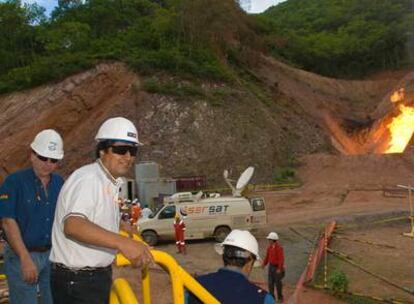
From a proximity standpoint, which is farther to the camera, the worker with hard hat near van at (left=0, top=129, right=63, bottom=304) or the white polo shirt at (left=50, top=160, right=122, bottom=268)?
the worker with hard hat near van at (left=0, top=129, right=63, bottom=304)

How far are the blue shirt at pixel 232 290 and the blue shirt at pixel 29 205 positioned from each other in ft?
5.29

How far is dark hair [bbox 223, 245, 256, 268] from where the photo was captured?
12.5 feet

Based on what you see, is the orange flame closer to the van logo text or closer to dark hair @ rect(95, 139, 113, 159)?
the van logo text

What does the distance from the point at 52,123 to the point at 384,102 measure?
123 feet

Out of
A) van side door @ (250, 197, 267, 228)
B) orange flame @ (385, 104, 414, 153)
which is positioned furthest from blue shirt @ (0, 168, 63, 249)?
orange flame @ (385, 104, 414, 153)

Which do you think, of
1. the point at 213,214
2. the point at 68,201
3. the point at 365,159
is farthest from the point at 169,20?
the point at 68,201

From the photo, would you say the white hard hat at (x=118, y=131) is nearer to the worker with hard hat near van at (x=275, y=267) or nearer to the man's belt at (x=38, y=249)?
the man's belt at (x=38, y=249)

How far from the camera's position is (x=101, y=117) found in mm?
42531

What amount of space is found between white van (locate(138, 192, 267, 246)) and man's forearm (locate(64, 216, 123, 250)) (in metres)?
20.1

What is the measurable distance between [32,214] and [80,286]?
56.5 inches

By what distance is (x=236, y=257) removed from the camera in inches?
150

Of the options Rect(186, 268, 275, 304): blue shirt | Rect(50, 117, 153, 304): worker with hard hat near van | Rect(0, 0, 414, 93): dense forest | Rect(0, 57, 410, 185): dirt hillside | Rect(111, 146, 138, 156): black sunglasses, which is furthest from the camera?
Rect(0, 0, 414, 93): dense forest

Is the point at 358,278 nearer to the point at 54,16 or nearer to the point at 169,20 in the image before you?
the point at 169,20

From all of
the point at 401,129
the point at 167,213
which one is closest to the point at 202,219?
the point at 167,213
